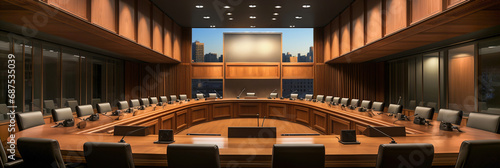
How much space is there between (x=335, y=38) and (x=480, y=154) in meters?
5.80

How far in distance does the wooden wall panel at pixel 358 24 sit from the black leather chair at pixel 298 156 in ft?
14.2

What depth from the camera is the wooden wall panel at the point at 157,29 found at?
19.0 feet

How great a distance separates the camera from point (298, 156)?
141cm

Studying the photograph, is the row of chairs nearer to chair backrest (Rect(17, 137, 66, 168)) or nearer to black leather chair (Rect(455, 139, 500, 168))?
black leather chair (Rect(455, 139, 500, 168))

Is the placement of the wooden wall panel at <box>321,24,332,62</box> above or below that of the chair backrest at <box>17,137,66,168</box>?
above

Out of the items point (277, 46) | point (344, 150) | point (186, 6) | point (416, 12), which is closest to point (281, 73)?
point (277, 46)

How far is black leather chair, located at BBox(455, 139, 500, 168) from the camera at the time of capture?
141cm

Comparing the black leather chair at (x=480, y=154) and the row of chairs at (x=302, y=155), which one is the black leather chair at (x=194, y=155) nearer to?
the row of chairs at (x=302, y=155)

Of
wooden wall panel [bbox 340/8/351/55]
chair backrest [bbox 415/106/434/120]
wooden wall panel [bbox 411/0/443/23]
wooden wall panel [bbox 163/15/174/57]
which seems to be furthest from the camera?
wooden wall panel [bbox 163/15/174/57]

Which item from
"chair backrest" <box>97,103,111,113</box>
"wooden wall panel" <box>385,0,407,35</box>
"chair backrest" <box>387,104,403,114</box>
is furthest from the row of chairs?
"chair backrest" <box>97,103,111,113</box>

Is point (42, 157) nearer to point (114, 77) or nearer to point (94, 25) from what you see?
point (94, 25)

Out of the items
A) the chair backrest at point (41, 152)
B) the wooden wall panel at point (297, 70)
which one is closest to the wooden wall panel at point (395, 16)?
the wooden wall panel at point (297, 70)

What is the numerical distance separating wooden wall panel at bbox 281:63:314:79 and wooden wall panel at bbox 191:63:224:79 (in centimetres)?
233

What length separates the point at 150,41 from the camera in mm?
5590
